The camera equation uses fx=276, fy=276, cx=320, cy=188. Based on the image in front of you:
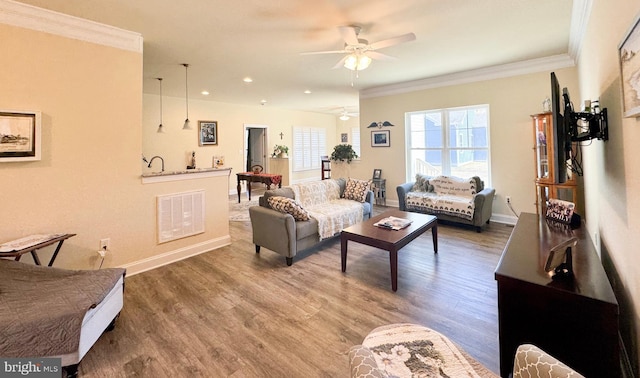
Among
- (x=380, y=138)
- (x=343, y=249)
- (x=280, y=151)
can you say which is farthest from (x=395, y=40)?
(x=280, y=151)

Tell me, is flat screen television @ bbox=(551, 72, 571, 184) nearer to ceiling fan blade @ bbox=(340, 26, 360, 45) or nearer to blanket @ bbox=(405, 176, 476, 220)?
ceiling fan blade @ bbox=(340, 26, 360, 45)

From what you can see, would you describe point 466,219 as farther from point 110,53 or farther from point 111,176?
point 110,53

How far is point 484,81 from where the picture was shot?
16.0 ft

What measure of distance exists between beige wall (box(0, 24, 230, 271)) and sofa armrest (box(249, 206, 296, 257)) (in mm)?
1126

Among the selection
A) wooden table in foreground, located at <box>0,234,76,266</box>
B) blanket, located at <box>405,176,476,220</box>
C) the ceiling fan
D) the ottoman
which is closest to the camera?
the ottoman

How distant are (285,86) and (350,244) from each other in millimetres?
3794

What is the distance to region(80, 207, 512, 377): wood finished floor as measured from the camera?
1.80m

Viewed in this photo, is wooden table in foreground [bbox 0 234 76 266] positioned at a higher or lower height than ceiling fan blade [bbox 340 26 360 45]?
lower

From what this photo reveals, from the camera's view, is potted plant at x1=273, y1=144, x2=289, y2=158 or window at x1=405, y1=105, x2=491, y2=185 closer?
window at x1=405, y1=105, x2=491, y2=185

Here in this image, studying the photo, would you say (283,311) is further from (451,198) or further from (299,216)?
(451,198)

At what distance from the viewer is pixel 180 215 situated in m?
3.50

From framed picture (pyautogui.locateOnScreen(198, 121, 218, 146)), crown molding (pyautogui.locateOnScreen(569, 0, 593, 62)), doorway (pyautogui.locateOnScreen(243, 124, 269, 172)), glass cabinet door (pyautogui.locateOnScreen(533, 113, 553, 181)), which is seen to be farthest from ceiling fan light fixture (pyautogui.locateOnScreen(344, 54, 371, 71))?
doorway (pyautogui.locateOnScreen(243, 124, 269, 172))

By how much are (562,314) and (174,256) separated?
3665mm

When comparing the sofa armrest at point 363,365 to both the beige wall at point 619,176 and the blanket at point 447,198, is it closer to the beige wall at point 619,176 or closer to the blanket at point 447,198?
the beige wall at point 619,176
